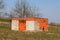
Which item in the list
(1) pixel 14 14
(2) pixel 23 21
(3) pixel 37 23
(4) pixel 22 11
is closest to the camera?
(3) pixel 37 23

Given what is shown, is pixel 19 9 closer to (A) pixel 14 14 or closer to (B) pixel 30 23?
(A) pixel 14 14

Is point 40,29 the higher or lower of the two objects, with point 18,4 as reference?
lower

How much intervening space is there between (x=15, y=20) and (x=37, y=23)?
3.91 meters

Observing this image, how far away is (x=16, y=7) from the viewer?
60.3 metres

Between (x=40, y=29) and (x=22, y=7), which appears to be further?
(x=22, y=7)

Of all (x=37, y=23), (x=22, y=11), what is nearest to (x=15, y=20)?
(x=37, y=23)

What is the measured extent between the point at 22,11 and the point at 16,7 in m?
3.68

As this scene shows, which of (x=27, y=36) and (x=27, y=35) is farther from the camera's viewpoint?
(x=27, y=35)

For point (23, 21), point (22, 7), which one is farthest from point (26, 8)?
point (23, 21)

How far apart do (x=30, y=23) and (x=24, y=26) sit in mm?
1770

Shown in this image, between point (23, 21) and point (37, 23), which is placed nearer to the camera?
point (37, 23)

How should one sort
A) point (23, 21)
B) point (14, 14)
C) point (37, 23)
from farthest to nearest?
point (14, 14), point (23, 21), point (37, 23)

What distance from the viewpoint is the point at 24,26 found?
99.3 ft

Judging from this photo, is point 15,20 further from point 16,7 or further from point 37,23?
point 16,7
